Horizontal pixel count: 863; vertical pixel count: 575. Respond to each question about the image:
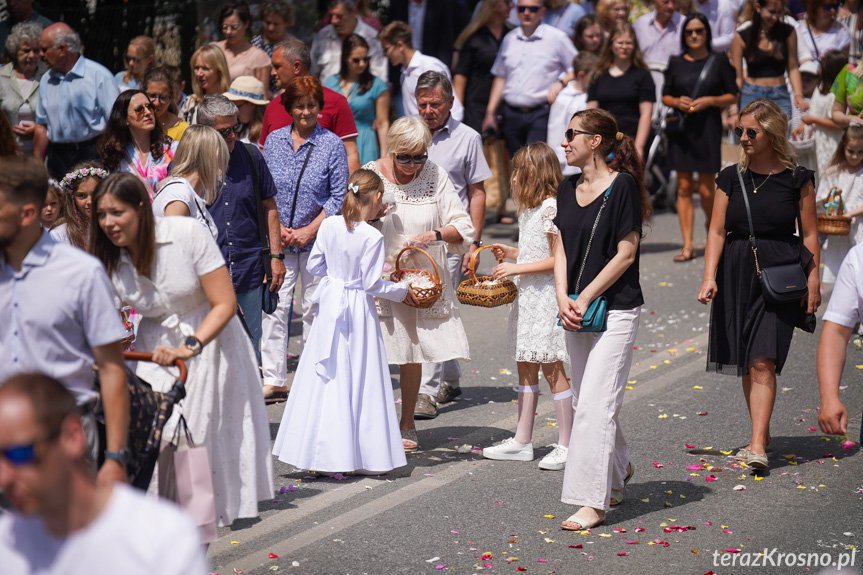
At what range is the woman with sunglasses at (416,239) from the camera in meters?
6.85

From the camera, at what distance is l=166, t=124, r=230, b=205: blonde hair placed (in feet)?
19.4

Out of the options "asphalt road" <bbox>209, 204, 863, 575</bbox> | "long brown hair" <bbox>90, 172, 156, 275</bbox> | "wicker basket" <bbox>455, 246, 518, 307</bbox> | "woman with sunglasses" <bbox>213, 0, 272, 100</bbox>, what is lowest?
"asphalt road" <bbox>209, 204, 863, 575</bbox>

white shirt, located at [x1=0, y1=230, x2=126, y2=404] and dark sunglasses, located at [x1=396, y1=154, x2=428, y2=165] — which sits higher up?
dark sunglasses, located at [x1=396, y1=154, x2=428, y2=165]

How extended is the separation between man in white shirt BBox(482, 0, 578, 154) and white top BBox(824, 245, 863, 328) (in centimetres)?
855

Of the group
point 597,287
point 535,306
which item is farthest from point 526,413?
point 597,287

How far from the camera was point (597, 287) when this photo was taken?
548 centimetres

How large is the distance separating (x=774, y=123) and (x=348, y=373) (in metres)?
2.79

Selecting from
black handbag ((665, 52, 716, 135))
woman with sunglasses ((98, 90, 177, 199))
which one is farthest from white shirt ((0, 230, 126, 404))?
black handbag ((665, 52, 716, 135))

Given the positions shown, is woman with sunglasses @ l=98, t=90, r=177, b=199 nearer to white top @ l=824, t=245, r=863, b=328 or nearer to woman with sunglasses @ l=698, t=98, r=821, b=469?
woman with sunglasses @ l=698, t=98, r=821, b=469

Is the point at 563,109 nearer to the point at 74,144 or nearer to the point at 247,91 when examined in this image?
the point at 247,91

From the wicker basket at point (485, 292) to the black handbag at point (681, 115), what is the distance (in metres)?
5.99

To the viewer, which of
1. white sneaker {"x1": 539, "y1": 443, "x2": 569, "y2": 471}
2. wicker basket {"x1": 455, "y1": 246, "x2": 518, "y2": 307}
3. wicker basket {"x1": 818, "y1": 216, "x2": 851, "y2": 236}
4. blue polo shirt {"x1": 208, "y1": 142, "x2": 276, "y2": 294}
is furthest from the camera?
wicker basket {"x1": 818, "y1": 216, "x2": 851, "y2": 236}

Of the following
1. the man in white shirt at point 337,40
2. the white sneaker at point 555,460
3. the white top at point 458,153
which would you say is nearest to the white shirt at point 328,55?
the man in white shirt at point 337,40

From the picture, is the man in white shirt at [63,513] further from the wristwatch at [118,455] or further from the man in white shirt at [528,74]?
the man in white shirt at [528,74]
